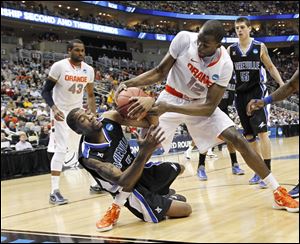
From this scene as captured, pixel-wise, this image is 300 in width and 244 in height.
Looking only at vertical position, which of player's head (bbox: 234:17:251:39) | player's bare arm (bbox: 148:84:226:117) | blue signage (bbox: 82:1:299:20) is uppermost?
blue signage (bbox: 82:1:299:20)

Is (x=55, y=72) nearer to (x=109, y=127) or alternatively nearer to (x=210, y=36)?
(x=109, y=127)

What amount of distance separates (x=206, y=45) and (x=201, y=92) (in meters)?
0.60

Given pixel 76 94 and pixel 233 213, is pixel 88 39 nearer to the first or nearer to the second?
pixel 76 94

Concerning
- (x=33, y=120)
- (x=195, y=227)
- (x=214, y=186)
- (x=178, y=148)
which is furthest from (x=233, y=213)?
(x=33, y=120)

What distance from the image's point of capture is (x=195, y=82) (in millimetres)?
4043

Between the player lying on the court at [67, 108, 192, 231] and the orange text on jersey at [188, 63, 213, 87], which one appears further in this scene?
the orange text on jersey at [188, 63, 213, 87]

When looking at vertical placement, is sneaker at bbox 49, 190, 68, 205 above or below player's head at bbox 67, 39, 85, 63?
below

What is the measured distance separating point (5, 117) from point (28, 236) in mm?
9740

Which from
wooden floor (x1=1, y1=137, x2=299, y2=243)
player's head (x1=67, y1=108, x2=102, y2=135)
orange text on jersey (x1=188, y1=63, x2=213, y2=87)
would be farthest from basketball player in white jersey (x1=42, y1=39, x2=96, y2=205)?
orange text on jersey (x1=188, y1=63, x2=213, y2=87)

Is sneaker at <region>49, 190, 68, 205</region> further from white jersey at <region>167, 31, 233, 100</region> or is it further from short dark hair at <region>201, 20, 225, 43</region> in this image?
short dark hair at <region>201, 20, 225, 43</region>

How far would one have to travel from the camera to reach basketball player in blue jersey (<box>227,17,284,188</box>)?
5.21 metres

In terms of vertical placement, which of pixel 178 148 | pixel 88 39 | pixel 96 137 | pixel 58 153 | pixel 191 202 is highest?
pixel 88 39

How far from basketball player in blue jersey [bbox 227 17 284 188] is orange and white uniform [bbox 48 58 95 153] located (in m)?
1.91

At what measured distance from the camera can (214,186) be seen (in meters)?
5.38
